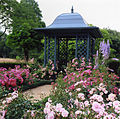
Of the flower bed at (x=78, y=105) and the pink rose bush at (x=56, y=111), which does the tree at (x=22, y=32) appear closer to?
the flower bed at (x=78, y=105)

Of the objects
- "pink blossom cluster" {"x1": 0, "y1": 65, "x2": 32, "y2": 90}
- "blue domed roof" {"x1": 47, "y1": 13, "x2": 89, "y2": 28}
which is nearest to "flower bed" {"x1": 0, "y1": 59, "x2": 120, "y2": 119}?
"pink blossom cluster" {"x1": 0, "y1": 65, "x2": 32, "y2": 90}

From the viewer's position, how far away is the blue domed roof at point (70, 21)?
7.13 meters

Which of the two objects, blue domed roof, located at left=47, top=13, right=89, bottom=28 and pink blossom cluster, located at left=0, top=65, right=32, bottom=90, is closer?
pink blossom cluster, located at left=0, top=65, right=32, bottom=90

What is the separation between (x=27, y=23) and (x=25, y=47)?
7.93 ft

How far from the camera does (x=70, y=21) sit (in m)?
7.40

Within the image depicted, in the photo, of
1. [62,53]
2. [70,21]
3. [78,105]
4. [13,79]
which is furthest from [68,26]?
[78,105]

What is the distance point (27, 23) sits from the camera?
18.3 metres

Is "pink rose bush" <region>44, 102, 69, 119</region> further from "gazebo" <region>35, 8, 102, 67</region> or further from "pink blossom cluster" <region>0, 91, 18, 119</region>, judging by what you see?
"gazebo" <region>35, 8, 102, 67</region>

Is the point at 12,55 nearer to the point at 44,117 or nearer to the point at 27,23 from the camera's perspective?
the point at 27,23

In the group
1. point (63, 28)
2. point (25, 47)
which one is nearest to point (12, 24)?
point (25, 47)

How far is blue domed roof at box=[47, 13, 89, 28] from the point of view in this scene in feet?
23.4

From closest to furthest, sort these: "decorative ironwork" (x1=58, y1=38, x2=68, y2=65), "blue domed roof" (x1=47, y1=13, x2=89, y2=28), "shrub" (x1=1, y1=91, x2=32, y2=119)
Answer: "shrub" (x1=1, y1=91, x2=32, y2=119) → "blue domed roof" (x1=47, y1=13, x2=89, y2=28) → "decorative ironwork" (x1=58, y1=38, x2=68, y2=65)

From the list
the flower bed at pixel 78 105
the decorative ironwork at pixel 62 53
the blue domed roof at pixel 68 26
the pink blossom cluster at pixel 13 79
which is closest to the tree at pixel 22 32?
the decorative ironwork at pixel 62 53

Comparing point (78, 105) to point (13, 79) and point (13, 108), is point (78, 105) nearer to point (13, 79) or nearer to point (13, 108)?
point (13, 108)
